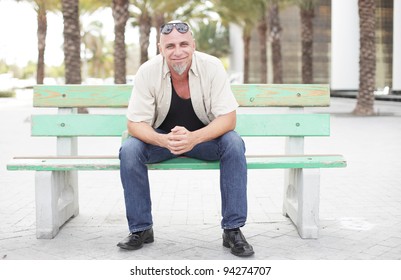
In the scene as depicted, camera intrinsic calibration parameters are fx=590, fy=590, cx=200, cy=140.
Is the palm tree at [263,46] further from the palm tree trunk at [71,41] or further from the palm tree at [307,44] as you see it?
the palm tree trunk at [71,41]

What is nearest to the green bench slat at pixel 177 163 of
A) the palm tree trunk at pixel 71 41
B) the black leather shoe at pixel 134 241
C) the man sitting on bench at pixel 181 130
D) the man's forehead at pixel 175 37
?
the man sitting on bench at pixel 181 130

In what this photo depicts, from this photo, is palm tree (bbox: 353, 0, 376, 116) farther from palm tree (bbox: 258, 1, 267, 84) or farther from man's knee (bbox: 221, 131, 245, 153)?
palm tree (bbox: 258, 1, 267, 84)

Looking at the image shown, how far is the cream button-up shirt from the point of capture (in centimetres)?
392

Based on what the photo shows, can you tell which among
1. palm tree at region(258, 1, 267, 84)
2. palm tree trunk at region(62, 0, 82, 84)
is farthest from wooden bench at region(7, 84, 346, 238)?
palm tree at region(258, 1, 267, 84)

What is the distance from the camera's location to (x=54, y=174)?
421 cm

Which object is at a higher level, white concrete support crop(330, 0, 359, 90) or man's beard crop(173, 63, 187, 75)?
white concrete support crop(330, 0, 359, 90)

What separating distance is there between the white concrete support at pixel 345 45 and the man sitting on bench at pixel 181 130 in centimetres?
2967

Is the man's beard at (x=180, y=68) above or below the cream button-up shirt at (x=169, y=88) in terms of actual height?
above

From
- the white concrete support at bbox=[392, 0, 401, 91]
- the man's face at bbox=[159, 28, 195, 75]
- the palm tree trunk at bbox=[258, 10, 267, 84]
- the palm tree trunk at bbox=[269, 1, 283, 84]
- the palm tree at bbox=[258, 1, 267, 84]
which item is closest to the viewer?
the man's face at bbox=[159, 28, 195, 75]

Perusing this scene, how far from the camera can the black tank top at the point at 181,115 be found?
4016mm

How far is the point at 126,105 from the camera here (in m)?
4.50

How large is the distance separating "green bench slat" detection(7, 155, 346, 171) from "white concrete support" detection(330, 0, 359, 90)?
29511mm

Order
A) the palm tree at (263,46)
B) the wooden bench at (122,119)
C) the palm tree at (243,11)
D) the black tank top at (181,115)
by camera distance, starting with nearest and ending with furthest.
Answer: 1. the black tank top at (181,115)
2. the wooden bench at (122,119)
3. the palm tree at (243,11)
4. the palm tree at (263,46)
